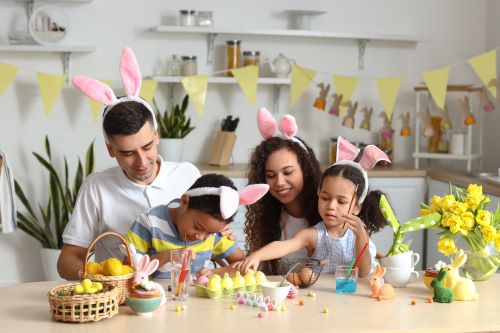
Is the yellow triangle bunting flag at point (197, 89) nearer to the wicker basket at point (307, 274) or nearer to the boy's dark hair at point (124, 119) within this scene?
the boy's dark hair at point (124, 119)

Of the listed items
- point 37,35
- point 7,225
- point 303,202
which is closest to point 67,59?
point 37,35

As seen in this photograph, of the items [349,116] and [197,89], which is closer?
[197,89]

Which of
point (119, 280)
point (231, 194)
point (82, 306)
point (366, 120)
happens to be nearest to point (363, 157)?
point (231, 194)

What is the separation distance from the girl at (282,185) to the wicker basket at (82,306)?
83 centimetres

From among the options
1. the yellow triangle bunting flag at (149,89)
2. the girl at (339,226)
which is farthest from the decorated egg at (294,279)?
the yellow triangle bunting flag at (149,89)

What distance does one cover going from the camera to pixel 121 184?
2.98 metres

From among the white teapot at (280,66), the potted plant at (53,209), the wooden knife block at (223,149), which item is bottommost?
the potted plant at (53,209)

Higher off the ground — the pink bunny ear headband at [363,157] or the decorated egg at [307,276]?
the pink bunny ear headband at [363,157]

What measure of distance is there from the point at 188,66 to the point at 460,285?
9.10 feet

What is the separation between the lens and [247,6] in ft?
17.0

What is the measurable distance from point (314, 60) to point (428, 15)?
75cm

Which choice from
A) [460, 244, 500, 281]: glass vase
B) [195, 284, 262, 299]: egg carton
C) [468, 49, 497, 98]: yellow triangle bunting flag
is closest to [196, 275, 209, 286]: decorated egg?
[195, 284, 262, 299]: egg carton

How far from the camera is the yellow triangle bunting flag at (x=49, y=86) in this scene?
4.83 m

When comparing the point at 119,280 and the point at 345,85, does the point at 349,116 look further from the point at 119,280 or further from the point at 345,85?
the point at 119,280
